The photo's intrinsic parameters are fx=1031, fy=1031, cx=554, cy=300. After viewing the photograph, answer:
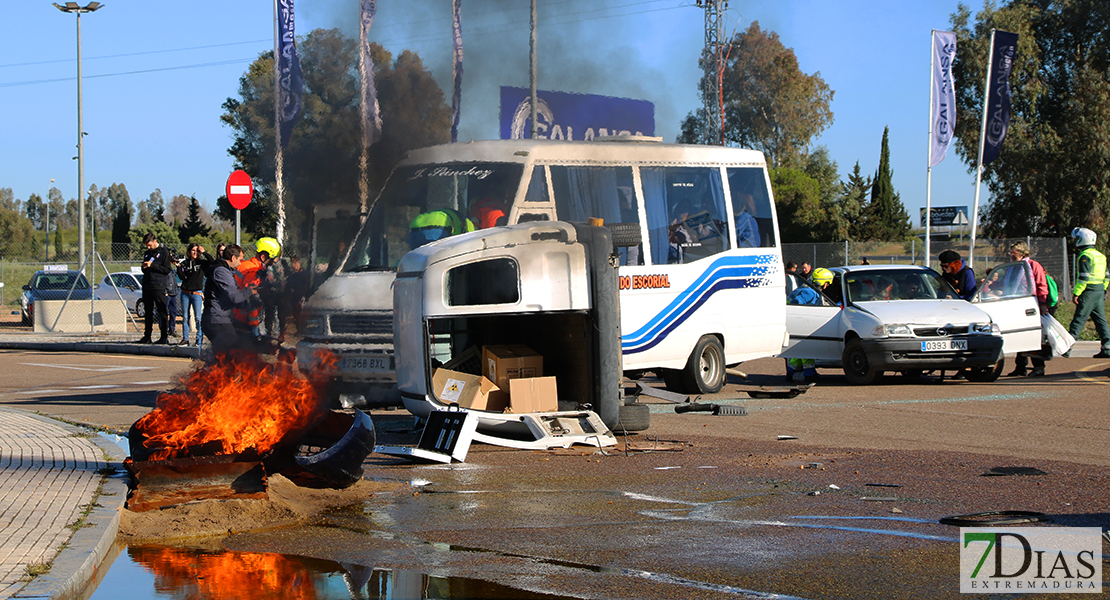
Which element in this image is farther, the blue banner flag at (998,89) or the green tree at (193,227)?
the green tree at (193,227)

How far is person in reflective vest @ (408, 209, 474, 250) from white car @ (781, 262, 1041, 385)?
6.40 m

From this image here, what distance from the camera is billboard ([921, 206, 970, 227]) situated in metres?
55.2

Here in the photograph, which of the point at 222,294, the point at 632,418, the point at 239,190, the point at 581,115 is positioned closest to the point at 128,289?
the point at 239,190

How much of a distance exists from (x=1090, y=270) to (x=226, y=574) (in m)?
14.1

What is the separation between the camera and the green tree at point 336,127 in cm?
887

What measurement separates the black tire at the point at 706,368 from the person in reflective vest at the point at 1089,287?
5.72 metres

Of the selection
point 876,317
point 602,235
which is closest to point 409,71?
point 602,235

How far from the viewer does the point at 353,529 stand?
6.20 metres

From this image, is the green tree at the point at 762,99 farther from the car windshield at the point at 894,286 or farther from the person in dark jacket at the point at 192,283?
the person in dark jacket at the point at 192,283

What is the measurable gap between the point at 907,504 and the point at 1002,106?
23586mm

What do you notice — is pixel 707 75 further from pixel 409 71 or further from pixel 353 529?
pixel 353 529

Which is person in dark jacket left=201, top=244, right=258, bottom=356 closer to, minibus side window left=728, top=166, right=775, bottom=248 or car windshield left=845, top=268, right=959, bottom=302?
minibus side window left=728, top=166, right=775, bottom=248

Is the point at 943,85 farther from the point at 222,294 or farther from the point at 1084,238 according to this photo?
the point at 222,294

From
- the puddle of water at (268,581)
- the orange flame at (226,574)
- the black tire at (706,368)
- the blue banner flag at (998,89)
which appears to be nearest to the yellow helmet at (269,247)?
the orange flame at (226,574)
